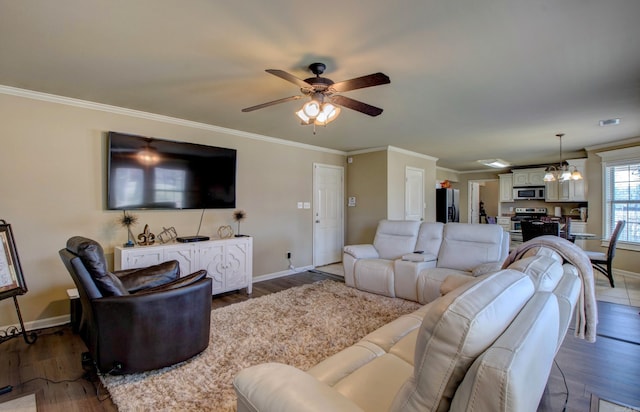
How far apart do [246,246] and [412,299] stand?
2.32m

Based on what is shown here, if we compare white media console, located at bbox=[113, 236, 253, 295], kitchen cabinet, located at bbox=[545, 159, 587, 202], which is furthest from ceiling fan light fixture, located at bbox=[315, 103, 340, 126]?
kitchen cabinet, located at bbox=[545, 159, 587, 202]

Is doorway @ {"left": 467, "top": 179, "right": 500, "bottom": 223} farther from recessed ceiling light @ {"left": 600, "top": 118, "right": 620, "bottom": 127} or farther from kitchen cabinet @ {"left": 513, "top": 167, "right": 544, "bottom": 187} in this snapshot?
recessed ceiling light @ {"left": 600, "top": 118, "right": 620, "bottom": 127}

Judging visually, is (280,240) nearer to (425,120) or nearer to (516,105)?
(425,120)

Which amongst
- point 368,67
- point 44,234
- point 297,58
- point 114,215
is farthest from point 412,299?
point 44,234

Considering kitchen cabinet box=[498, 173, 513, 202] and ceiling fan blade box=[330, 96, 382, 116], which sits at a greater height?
ceiling fan blade box=[330, 96, 382, 116]

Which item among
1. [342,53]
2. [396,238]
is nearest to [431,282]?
[396,238]

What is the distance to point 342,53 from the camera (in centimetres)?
224

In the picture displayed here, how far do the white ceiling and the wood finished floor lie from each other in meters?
2.39

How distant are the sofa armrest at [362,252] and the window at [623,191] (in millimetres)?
4697

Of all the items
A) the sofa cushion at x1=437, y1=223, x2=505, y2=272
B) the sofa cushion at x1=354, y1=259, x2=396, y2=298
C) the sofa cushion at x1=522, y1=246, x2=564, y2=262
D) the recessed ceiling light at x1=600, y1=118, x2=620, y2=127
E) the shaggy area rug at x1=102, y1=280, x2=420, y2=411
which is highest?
the recessed ceiling light at x1=600, y1=118, x2=620, y2=127

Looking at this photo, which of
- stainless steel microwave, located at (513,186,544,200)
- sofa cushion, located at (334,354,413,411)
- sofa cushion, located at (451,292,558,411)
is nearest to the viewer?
sofa cushion, located at (451,292,558,411)

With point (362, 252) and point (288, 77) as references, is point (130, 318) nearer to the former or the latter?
point (288, 77)

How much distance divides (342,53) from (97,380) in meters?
3.00

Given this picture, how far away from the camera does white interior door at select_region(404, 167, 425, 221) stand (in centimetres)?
627
